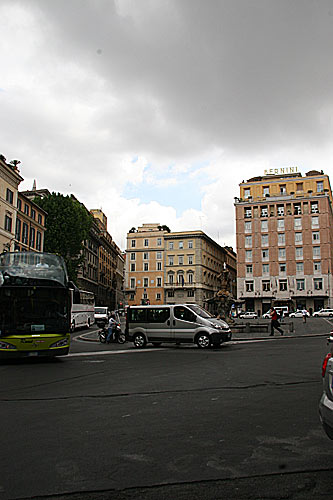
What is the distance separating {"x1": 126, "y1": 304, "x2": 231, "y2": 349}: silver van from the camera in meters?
19.2

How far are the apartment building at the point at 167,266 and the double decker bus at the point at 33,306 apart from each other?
78.9 metres

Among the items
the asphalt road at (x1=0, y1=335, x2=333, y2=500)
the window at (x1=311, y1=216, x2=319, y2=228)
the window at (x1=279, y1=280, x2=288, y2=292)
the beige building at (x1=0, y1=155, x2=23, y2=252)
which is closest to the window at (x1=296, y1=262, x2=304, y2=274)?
the window at (x1=279, y1=280, x2=288, y2=292)

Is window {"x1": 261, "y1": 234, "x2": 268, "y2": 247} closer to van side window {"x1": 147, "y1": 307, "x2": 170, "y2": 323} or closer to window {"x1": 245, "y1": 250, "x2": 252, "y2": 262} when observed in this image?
window {"x1": 245, "y1": 250, "x2": 252, "y2": 262}

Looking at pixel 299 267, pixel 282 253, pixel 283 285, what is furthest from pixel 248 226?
pixel 283 285

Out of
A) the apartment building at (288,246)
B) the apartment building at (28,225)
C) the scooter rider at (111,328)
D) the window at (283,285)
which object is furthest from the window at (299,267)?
the scooter rider at (111,328)

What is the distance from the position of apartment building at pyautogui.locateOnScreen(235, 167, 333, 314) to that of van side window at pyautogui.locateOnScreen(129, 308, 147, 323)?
185ft

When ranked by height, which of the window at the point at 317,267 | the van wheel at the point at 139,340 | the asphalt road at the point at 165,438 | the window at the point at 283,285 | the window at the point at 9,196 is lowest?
the asphalt road at the point at 165,438

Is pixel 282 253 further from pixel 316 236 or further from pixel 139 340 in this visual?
pixel 139 340

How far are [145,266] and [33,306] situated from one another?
3350 inches

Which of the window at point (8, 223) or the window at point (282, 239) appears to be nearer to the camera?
the window at point (8, 223)

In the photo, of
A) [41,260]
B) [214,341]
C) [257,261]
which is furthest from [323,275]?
[41,260]

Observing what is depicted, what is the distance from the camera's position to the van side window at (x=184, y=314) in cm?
1956

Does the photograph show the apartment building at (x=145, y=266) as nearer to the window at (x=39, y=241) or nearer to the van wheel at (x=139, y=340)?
the window at (x=39, y=241)

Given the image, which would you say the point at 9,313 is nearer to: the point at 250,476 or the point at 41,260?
the point at 41,260
